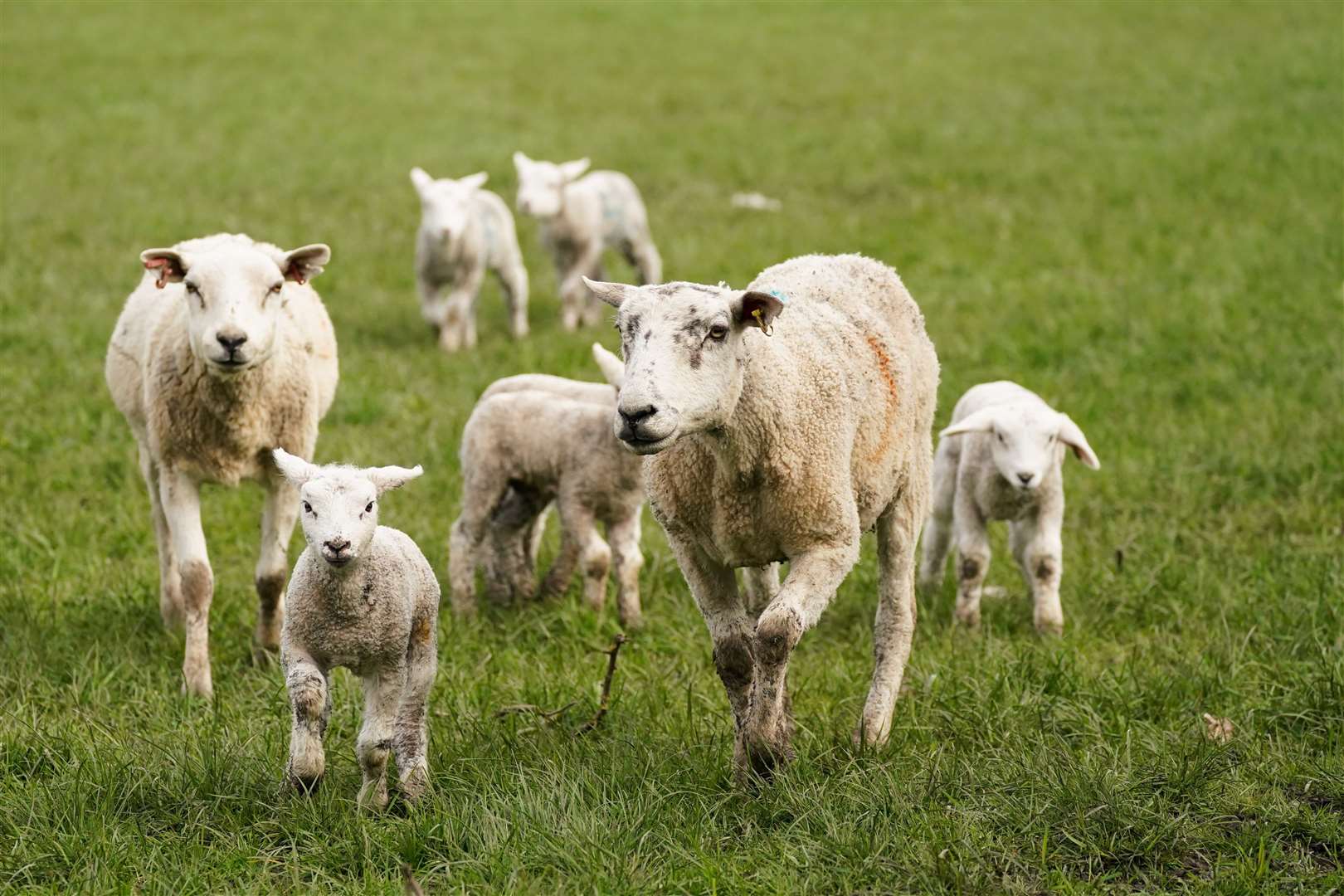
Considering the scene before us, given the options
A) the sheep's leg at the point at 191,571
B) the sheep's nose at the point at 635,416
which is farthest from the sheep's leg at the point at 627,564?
the sheep's nose at the point at 635,416

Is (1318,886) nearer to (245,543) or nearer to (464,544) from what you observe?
(464,544)

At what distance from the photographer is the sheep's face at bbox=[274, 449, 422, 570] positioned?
4348mm

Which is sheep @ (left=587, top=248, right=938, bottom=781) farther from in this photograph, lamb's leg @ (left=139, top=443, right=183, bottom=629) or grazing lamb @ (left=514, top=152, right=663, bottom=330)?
grazing lamb @ (left=514, top=152, right=663, bottom=330)

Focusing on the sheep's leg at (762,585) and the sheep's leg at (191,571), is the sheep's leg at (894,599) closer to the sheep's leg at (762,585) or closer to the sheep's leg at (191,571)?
the sheep's leg at (762,585)

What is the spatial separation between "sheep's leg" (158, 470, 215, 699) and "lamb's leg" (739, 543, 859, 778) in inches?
93.4

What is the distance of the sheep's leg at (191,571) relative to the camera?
19.9ft

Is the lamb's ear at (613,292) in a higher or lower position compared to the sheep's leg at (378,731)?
higher

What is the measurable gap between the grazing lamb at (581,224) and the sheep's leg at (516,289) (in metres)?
0.36

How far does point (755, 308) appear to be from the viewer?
4.33m

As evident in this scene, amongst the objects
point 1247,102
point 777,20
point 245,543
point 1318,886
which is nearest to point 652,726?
point 1318,886

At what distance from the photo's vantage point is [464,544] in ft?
23.3

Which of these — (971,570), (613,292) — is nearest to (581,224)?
(971,570)

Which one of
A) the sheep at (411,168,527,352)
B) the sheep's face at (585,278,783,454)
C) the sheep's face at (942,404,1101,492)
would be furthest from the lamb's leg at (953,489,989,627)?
the sheep at (411,168,527,352)

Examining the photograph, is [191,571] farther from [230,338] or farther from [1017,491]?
[1017,491]
